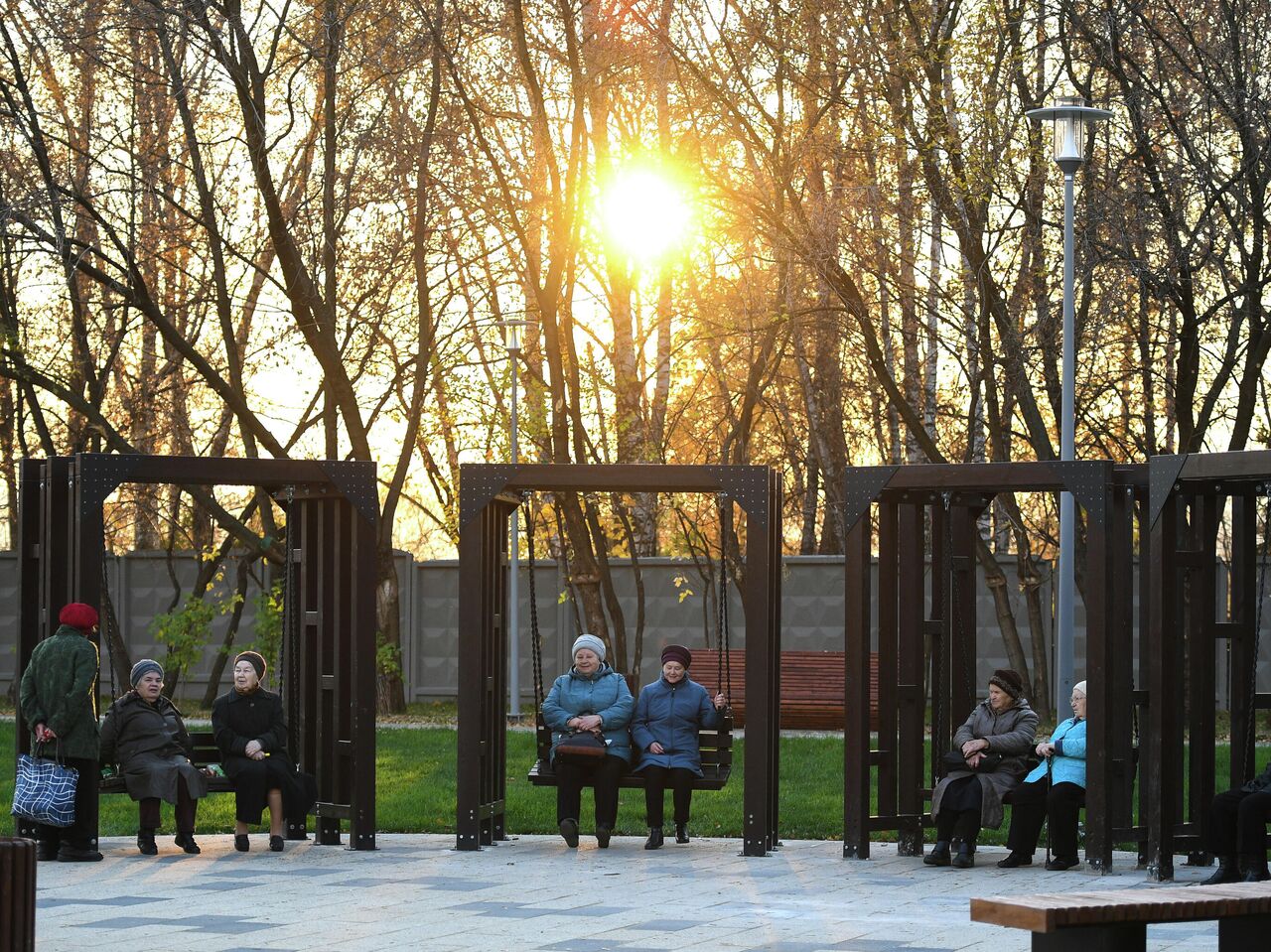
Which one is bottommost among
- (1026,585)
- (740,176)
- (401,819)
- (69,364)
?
(401,819)

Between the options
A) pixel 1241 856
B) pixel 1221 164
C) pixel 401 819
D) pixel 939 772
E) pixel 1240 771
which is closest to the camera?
pixel 1241 856

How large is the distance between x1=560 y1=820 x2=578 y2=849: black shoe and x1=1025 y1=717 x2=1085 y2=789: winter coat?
9.35ft

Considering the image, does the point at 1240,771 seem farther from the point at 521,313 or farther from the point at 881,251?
the point at 521,313

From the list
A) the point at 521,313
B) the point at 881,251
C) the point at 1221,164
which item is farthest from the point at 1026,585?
the point at 521,313

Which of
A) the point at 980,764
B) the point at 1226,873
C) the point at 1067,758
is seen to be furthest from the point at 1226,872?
the point at 980,764

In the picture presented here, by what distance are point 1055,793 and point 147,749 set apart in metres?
5.58

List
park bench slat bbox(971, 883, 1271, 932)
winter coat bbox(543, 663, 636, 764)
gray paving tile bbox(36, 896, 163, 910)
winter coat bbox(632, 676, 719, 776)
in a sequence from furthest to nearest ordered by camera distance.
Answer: winter coat bbox(543, 663, 636, 764)
winter coat bbox(632, 676, 719, 776)
gray paving tile bbox(36, 896, 163, 910)
park bench slat bbox(971, 883, 1271, 932)

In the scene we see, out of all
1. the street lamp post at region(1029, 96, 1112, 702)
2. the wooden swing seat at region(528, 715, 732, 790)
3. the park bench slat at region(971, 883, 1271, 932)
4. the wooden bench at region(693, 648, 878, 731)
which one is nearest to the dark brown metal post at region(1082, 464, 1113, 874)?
the wooden swing seat at region(528, 715, 732, 790)

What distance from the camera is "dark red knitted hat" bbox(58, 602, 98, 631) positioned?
12539mm

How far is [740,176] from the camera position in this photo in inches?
946

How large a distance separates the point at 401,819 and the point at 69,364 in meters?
14.9

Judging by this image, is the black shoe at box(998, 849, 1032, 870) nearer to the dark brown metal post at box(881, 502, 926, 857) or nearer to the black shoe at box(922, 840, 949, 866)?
the black shoe at box(922, 840, 949, 866)

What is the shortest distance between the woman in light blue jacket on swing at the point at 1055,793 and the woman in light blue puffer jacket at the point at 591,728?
8.29 feet

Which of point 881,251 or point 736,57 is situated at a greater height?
point 736,57
